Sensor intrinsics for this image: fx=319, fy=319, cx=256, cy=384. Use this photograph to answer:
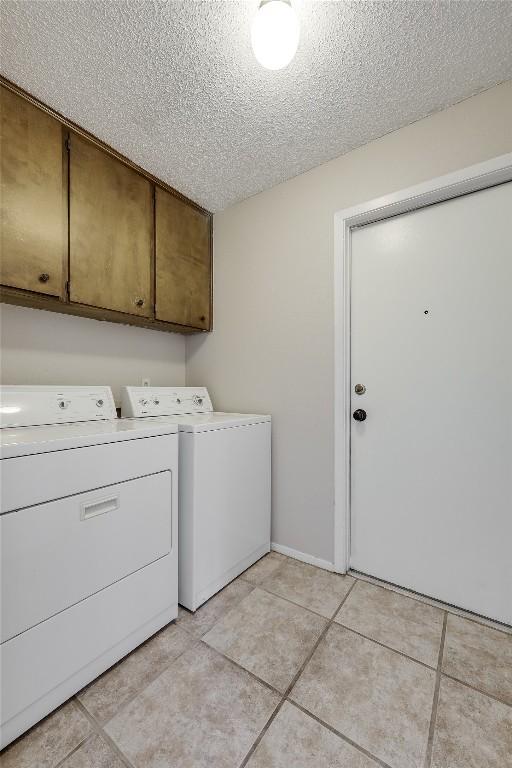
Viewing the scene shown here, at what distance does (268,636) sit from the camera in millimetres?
1314

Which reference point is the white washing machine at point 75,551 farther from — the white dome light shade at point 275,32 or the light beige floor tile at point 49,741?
Result: the white dome light shade at point 275,32

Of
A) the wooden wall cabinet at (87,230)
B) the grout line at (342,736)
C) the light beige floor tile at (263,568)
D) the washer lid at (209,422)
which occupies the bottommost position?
the light beige floor tile at (263,568)

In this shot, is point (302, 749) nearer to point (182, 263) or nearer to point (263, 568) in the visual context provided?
point (263, 568)

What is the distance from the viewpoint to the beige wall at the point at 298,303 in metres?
1.60

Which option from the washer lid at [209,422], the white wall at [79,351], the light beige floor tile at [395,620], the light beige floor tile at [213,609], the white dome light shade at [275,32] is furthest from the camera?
the white wall at [79,351]

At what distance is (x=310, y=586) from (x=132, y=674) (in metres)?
0.88

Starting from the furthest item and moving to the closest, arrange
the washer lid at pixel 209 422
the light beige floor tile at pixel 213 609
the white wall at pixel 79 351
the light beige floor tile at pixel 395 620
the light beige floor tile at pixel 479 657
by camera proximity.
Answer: the white wall at pixel 79 351
the washer lid at pixel 209 422
the light beige floor tile at pixel 213 609
the light beige floor tile at pixel 395 620
the light beige floor tile at pixel 479 657

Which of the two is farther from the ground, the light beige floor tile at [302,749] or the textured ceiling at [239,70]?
the textured ceiling at [239,70]

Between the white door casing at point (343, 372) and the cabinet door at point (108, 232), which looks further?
the white door casing at point (343, 372)

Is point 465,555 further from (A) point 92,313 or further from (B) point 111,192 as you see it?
(B) point 111,192

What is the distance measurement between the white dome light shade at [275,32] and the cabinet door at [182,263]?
42.1 inches

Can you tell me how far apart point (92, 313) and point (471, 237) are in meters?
1.94

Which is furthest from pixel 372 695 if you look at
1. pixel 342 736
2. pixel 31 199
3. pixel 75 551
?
pixel 31 199

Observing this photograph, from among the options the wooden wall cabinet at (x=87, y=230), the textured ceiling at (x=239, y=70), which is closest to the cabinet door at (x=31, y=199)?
the wooden wall cabinet at (x=87, y=230)
